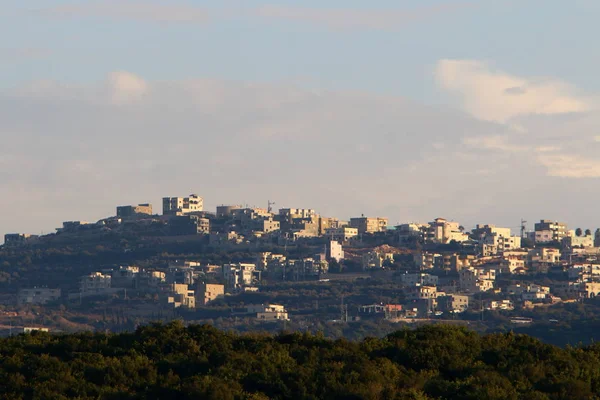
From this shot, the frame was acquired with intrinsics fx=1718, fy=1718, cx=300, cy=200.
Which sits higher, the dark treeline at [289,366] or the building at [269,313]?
the dark treeline at [289,366]

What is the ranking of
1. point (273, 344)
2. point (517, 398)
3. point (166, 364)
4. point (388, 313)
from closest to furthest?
point (517, 398), point (166, 364), point (273, 344), point (388, 313)

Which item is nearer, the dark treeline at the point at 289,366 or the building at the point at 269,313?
the dark treeline at the point at 289,366

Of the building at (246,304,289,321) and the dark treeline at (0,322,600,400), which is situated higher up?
the dark treeline at (0,322,600,400)

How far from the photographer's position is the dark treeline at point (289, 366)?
36938mm

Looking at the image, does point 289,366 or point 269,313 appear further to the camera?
point 269,313

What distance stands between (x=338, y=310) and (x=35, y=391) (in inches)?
6363

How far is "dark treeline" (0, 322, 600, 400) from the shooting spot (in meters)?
36.9

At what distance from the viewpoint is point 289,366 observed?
40.6 meters

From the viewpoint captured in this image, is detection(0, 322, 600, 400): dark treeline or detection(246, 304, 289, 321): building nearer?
detection(0, 322, 600, 400): dark treeline

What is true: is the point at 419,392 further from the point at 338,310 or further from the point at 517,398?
the point at 338,310

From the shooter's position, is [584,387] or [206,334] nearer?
[584,387]

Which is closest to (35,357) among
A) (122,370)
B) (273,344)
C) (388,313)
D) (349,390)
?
(122,370)

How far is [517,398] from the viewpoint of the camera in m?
35.2

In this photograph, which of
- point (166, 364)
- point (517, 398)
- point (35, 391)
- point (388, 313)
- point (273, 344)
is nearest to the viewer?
point (517, 398)
